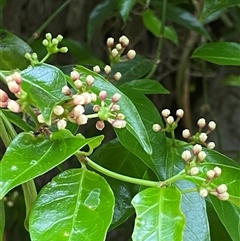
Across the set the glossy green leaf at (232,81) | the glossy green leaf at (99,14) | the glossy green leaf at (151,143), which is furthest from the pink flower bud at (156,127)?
the glossy green leaf at (232,81)

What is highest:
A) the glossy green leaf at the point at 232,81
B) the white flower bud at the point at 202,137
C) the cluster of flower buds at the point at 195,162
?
the cluster of flower buds at the point at 195,162

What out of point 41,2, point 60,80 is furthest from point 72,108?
point 41,2

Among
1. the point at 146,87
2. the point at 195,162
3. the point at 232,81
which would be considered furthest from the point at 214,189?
the point at 232,81

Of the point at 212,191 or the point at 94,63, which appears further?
the point at 94,63

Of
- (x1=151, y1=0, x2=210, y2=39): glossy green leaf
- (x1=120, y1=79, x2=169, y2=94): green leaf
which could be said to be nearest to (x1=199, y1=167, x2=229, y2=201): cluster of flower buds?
(x1=120, y1=79, x2=169, y2=94): green leaf

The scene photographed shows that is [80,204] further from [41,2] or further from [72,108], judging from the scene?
[41,2]

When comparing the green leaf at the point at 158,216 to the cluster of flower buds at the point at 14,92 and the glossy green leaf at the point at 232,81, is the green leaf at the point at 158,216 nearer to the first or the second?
the cluster of flower buds at the point at 14,92

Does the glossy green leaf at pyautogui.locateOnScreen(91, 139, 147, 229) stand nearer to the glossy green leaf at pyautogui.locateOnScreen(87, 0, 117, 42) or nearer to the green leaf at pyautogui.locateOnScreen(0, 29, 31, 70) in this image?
the green leaf at pyautogui.locateOnScreen(0, 29, 31, 70)
